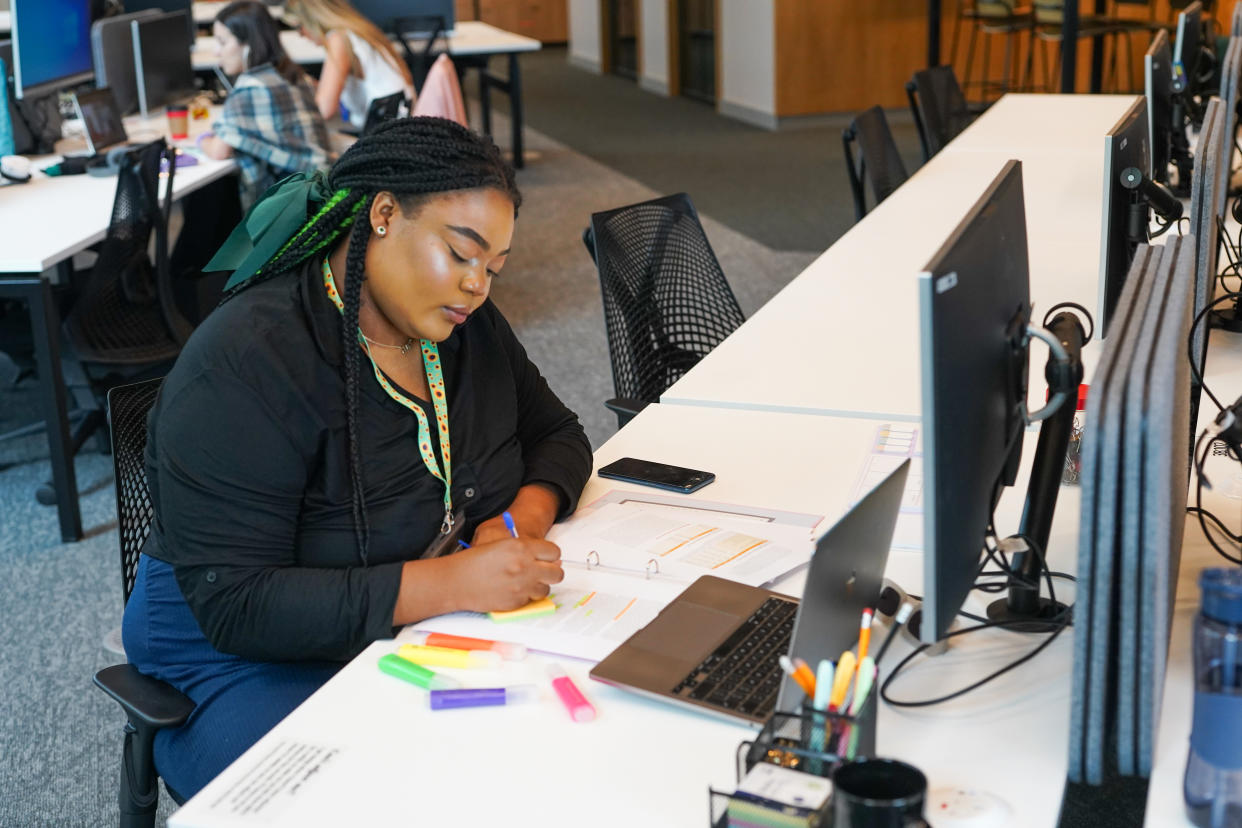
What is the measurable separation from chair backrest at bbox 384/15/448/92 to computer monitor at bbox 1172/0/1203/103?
449cm

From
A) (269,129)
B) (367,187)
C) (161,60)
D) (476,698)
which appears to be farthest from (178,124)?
(476,698)

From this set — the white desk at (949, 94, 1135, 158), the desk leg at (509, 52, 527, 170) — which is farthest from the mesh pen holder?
the desk leg at (509, 52, 527, 170)

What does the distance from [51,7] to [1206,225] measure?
389 cm

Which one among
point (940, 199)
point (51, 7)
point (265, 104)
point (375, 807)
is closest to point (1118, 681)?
point (375, 807)

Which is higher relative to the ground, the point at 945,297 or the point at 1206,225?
the point at 945,297

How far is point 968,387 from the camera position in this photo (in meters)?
1.08

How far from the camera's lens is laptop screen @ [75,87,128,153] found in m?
4.26

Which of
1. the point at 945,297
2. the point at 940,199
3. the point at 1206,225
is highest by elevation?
the point at 945,297

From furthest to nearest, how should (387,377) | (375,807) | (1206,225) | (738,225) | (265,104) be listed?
(738,225) < (265,104) < (1206,225) < (387,377) < (375,807)

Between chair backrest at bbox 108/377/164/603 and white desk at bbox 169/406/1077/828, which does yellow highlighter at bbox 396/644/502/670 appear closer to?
white desk at bbox 169/406/1077/828

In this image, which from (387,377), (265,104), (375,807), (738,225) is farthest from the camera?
(738,225)

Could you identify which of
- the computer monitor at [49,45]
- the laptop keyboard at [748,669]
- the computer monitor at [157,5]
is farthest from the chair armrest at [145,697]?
the computer monitor at [157,5]

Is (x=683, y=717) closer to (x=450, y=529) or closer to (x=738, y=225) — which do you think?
(x=450, y=529)

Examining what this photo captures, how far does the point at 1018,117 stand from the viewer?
4656mm
